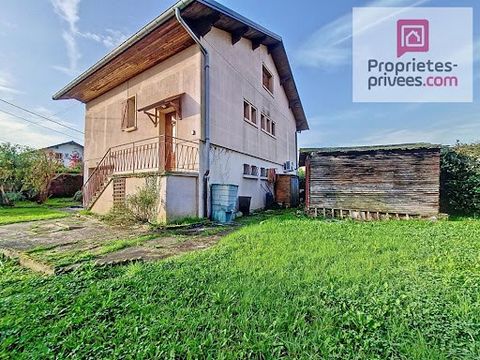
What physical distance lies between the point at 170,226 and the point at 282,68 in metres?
12.8

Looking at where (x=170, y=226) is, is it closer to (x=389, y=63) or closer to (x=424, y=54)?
(x=389, y=63)

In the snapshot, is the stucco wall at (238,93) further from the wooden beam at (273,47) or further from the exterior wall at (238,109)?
the wooden beam at (273,47)

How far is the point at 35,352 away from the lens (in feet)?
5.82

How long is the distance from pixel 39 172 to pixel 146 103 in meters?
8.98

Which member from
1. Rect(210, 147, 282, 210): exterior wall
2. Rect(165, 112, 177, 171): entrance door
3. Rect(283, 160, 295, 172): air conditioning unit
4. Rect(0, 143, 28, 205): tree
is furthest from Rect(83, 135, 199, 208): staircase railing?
Rect(283, 160, 295, 172): air conditioning unit

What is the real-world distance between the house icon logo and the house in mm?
5371

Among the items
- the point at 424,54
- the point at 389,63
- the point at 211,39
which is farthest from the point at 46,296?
the point at 424,54

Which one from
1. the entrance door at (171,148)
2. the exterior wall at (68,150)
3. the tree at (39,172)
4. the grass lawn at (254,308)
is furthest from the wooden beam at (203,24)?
the exterior wall at (68,150)

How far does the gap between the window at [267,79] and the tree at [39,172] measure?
13250 millimetres

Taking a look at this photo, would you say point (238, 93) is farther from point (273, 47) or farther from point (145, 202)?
point (145, 202)

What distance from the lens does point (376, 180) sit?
8.84 meters

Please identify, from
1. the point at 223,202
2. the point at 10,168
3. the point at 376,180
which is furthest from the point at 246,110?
the point at 10,168

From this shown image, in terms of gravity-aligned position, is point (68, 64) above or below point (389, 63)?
above

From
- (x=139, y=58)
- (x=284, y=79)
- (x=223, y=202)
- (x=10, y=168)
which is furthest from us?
(x=284, y=79)
